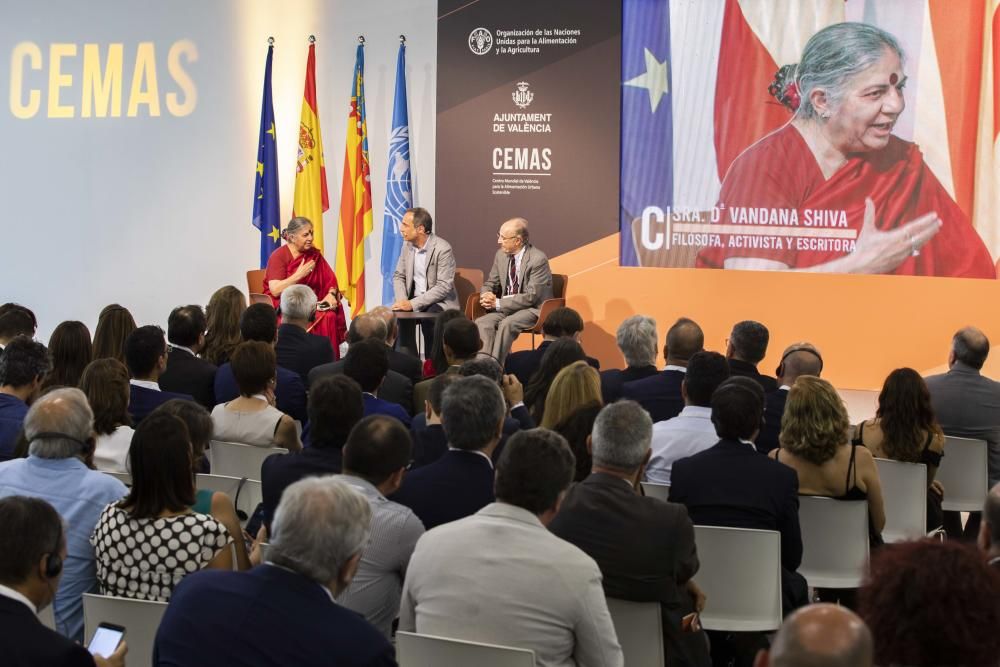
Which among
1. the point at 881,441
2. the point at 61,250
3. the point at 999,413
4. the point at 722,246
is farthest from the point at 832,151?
the point at 61,250

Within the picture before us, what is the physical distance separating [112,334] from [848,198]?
542 centimetres

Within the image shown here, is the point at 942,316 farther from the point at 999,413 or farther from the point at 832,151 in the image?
the point at 999,413

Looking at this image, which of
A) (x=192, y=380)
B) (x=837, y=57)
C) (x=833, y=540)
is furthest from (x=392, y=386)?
(x=837, y=57)

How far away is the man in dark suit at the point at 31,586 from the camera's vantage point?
2113mm

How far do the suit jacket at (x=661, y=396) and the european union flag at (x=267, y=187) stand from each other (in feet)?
17.1

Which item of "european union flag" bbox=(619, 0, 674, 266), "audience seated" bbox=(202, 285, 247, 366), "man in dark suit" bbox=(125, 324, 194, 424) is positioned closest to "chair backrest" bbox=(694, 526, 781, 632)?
"man in dark suit" bbox=(125, 324, 194, 424)

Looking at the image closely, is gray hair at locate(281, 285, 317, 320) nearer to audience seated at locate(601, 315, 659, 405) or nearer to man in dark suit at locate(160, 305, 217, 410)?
man in dark suit at locate(160, 305, 217, 410)

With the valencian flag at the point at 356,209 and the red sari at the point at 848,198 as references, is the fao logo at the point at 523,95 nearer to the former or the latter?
the valencian flag at the point at 356,209

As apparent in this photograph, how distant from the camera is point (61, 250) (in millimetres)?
10727

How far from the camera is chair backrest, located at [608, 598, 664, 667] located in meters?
3.07

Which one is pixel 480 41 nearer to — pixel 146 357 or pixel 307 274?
pixel 307 274

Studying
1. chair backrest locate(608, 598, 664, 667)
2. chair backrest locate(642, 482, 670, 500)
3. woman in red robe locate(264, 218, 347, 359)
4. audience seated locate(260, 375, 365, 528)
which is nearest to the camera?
chair backrest locate(608, 598, 664, 667)

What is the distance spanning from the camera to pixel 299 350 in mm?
6145

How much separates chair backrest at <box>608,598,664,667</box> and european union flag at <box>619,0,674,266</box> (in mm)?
6319
